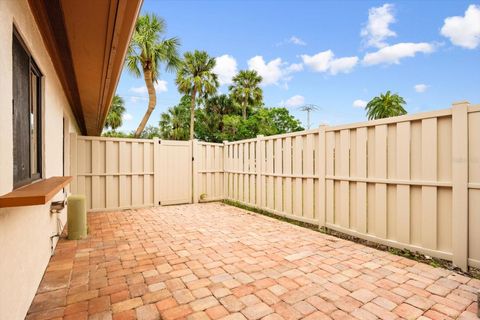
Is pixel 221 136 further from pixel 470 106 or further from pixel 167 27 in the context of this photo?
pixel 470 106

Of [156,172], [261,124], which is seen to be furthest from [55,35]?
[261,124]

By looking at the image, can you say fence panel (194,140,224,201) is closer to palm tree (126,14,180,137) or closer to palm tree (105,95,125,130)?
palm tree (126,14,180,137)

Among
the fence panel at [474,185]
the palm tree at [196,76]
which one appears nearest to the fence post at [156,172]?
the fence panel at [474,185]

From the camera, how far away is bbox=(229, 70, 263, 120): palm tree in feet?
67.8

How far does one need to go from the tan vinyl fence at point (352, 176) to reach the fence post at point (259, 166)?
2 centimetres

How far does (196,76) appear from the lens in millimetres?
17938

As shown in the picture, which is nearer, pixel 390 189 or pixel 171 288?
pixel 171 288

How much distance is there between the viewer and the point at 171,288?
91.1 inches

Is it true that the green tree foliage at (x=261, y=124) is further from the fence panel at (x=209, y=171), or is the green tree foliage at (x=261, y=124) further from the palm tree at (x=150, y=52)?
the fence panel at (x=209, y=171)

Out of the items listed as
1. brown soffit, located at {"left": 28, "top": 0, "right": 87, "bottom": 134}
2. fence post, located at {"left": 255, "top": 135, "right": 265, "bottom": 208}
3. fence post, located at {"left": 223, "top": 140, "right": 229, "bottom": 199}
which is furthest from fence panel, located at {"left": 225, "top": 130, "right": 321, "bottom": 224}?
brown soffit, located at {"left": 28, "top": 0, "right": 87, "bottom": 134}

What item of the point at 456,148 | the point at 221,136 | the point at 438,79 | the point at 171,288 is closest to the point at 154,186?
the point at 171,288

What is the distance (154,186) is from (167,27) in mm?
8303

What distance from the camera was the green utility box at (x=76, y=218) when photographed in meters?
3.82

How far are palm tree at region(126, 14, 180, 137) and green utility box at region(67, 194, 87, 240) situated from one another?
26.9 ft
